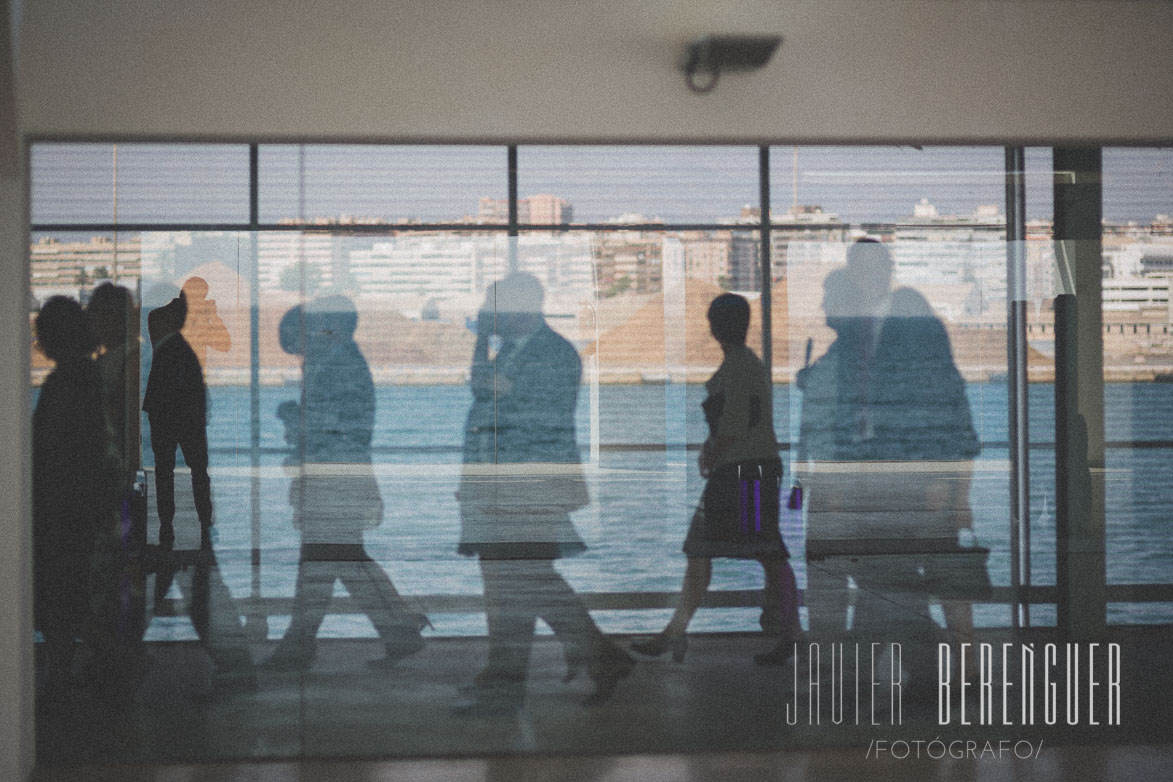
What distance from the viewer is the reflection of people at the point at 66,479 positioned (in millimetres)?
3900

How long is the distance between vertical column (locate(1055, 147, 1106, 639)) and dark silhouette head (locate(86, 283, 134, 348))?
3537 millimetres

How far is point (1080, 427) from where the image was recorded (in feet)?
14.5

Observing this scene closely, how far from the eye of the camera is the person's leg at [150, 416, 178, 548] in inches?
160

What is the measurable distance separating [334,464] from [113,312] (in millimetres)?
962

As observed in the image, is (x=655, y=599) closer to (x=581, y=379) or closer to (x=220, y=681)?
(x=581, y=379)

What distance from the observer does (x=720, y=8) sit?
378 cm

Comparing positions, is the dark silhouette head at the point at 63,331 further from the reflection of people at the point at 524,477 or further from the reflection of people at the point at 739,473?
the reflection of people at the point at 739,473

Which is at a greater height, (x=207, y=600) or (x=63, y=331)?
(x=63, y=331)

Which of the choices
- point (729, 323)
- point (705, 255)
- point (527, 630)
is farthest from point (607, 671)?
point (705, 255)

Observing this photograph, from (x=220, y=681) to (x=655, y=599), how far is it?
5.30 feet

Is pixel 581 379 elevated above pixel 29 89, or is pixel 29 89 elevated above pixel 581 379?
pixel 29 89

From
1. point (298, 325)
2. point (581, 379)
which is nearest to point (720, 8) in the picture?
point (581, 379)

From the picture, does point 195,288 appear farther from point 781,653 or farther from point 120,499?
point 781,653

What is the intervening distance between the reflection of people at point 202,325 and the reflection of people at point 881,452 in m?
2.19
